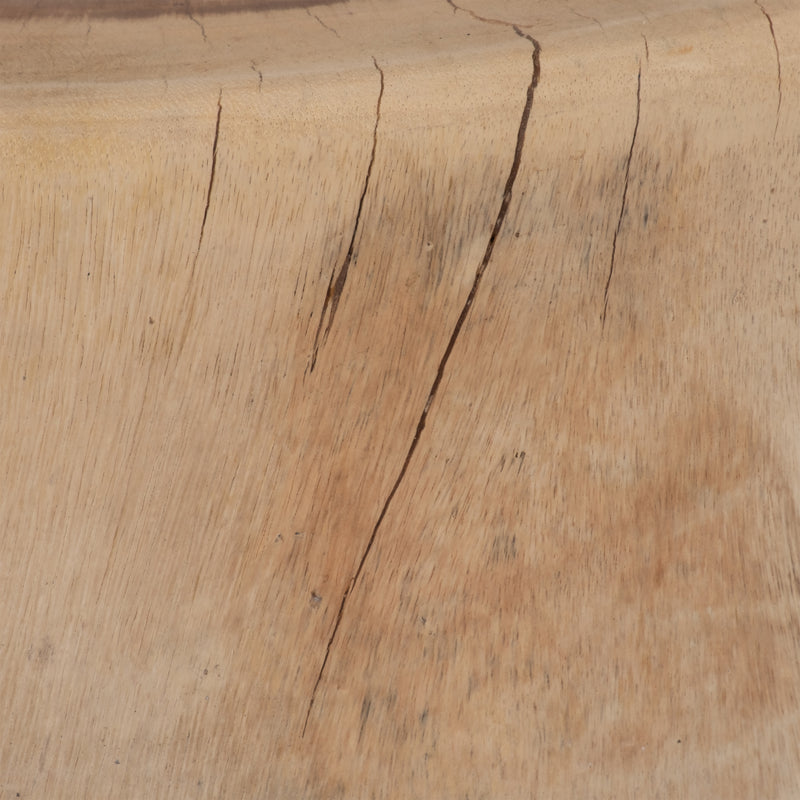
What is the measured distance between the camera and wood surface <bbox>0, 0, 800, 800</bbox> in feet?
1.93

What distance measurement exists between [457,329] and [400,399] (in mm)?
75

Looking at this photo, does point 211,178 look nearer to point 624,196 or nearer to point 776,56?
point 624,196

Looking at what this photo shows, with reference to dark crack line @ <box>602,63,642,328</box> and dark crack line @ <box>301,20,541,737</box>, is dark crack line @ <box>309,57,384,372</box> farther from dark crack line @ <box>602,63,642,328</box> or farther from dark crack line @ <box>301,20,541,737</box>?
dark crack line @ <box>602,63,642,328</box>

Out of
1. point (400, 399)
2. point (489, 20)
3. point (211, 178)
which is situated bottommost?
point (400, 399)

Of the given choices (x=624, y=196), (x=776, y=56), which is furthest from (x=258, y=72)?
(x=776, y=56)

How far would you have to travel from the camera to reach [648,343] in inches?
25.9

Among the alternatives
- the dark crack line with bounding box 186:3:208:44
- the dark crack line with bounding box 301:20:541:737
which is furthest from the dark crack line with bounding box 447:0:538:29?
the dark crack line with bounding box 186:3:208:44

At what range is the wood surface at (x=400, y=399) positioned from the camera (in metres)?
0.59

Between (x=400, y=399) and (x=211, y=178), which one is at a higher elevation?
(x=211, y=178)

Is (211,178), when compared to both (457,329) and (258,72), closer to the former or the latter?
(258,72)

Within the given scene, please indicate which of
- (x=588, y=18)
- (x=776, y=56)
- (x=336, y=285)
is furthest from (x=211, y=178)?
(x=776, y=56)

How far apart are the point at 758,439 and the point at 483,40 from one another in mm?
411

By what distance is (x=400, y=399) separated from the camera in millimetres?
643

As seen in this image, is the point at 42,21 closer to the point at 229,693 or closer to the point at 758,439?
the point at 229,693
